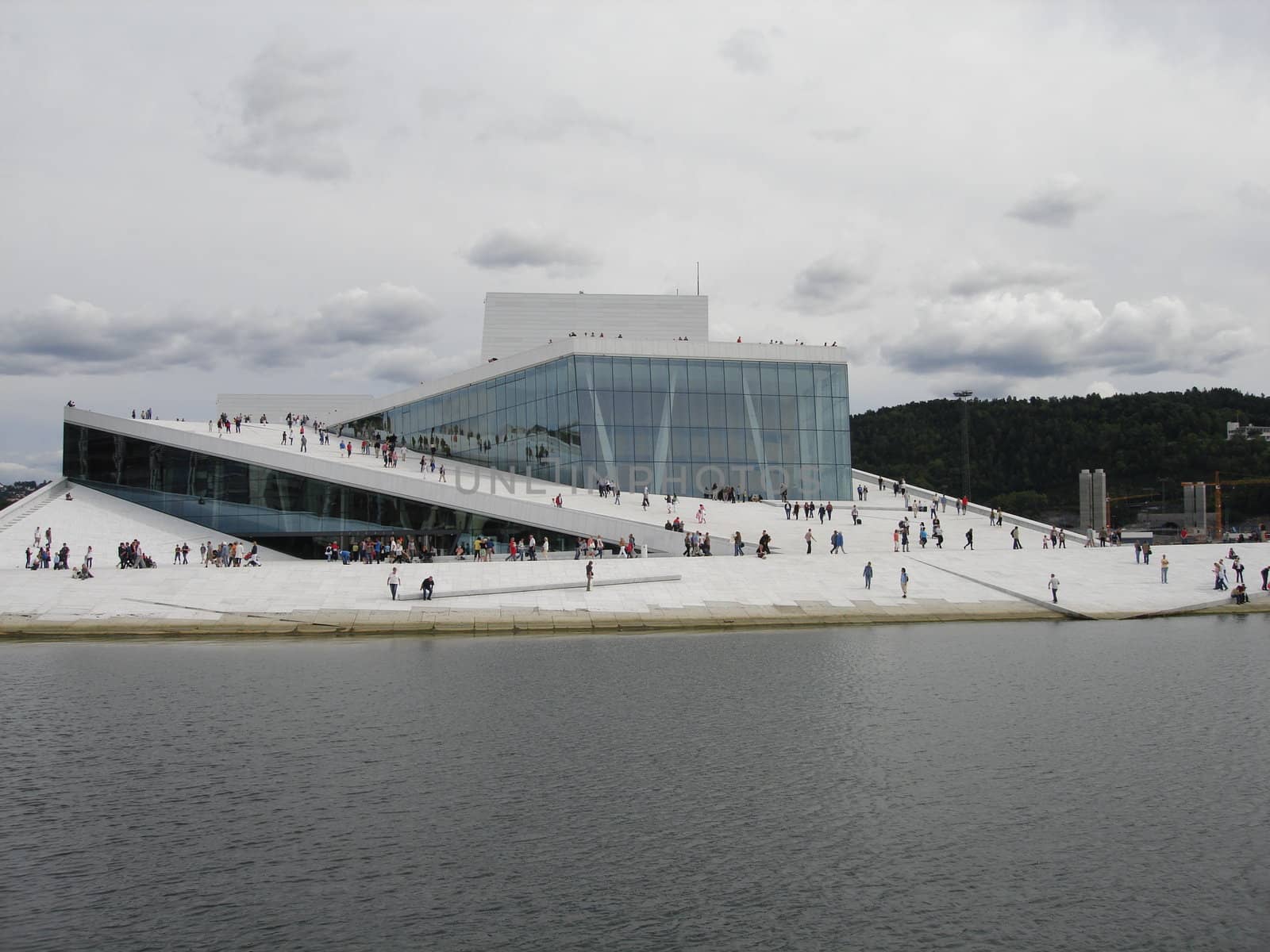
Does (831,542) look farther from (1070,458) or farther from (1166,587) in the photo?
(1070,458)

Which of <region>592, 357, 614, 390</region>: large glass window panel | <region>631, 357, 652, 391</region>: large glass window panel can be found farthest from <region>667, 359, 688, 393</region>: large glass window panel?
<region>592, 357, 614, 390</region>: large glass window panel

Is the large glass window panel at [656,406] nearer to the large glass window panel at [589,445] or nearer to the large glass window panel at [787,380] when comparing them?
the large glass window panel at [589,445]

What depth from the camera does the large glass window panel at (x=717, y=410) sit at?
56.1m

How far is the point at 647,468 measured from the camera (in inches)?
2160

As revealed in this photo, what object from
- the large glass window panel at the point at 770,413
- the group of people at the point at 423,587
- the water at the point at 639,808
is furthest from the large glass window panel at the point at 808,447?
the water at the point at 639,808

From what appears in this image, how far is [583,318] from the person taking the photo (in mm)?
67062

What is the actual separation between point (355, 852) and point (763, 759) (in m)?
6.49

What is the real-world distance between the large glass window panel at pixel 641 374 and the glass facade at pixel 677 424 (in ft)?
0.13

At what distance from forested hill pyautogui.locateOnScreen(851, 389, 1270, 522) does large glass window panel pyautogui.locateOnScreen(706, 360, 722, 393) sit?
5499cm

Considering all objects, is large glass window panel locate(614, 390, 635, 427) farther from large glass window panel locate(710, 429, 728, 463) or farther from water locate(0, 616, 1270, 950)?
water locate(0, 616, 1270, 950)

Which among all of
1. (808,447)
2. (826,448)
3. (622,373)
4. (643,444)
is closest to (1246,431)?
(826,448)

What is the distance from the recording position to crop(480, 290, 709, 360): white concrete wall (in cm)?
6594

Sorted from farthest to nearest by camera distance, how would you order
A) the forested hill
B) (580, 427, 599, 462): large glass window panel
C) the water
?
the forested hill, (580, 427, 599, 462): large glass window panel, the water

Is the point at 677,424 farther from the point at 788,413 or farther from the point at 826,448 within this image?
the point at 826,448
